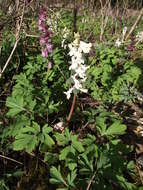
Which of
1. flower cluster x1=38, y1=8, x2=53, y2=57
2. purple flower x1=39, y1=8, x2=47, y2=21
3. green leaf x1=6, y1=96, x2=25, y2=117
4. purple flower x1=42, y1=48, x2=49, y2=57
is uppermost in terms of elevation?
purple flower x1=39, y1=8, x2=47, y2=21

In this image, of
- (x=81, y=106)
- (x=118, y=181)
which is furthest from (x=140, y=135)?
(x=118, y=181)

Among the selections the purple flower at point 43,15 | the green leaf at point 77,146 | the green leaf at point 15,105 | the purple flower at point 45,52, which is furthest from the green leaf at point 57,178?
the purple flower at point 43,15

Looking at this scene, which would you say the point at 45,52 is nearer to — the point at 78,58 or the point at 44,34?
the point at 44,34

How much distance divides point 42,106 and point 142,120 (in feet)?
5.41

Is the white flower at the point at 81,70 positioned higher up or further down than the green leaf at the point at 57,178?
higher up

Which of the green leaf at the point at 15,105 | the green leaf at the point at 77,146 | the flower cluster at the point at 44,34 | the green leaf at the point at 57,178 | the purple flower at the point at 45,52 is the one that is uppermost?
the flower cluster at the point at 44,34

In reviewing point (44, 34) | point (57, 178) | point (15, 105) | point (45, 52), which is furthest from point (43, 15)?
point (57, 178)

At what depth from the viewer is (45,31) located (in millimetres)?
3076

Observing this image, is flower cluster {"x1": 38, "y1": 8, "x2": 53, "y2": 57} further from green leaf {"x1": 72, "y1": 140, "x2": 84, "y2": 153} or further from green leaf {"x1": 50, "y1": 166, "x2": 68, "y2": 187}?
green leaf {"x1": 50, "y1": 166, "x2": 68, "y2": 187}

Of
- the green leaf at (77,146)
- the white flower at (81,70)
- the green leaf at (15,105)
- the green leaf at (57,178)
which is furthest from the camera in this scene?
the green leaf at (15,105)

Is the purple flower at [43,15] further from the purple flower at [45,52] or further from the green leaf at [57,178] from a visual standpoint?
the green leaf at [57,178]

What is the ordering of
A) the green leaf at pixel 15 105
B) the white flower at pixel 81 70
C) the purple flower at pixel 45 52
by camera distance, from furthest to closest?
the purple flower at pixel 45 52
the green leaf at pixel 15 105
the white flower at pixel 81 70

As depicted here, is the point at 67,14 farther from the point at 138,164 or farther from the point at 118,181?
the point at 118,181

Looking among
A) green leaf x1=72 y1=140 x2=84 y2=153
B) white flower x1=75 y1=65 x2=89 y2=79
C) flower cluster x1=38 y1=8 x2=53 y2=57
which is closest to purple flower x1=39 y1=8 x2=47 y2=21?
flower cluster x1=38 y1=8 x2=53 y2=57
